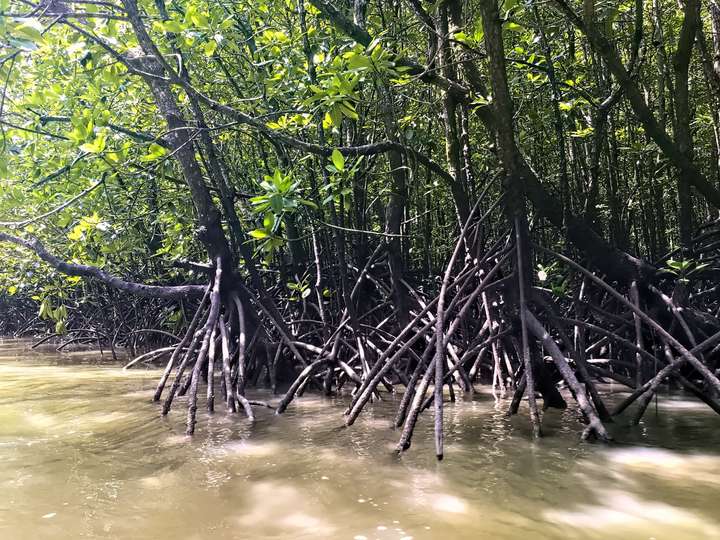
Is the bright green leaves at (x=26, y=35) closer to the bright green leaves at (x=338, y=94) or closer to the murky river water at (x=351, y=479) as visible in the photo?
the bright green leaves at (x=338, y=94)

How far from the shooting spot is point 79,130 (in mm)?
3436

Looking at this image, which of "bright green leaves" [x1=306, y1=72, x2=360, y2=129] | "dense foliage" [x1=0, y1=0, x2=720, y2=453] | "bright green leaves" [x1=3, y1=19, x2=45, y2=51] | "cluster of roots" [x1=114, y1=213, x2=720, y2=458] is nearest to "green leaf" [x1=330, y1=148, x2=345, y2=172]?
"dense foliage" [x1=0, y1=0, x2=720, y2=453]

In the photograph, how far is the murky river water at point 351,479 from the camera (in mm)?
1849

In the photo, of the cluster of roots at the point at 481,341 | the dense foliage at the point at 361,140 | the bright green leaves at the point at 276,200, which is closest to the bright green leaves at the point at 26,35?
the dense foliage at the point at 361,140

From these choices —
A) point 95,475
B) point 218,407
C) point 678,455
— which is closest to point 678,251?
point 678,455

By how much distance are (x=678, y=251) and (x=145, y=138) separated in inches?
178

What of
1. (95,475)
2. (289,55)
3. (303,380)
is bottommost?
(95,475)

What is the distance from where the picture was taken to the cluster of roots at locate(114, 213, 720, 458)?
124 inches

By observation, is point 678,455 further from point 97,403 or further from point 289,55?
point 97,403

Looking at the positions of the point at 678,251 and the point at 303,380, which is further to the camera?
the point at 678,251

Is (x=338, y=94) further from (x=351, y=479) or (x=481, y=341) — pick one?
(x=481, y=341)

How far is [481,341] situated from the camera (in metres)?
4.39

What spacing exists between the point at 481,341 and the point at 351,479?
89.9 inches

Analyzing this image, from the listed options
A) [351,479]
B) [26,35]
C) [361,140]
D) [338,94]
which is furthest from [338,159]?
[361,140]
